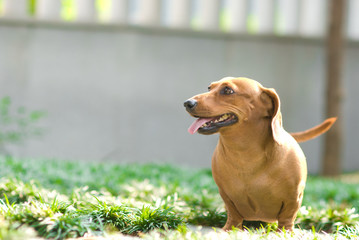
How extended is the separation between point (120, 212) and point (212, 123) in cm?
83

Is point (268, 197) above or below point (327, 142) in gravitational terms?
above

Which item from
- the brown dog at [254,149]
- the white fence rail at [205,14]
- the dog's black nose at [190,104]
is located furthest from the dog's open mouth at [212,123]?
the white fence rail at [205,14]

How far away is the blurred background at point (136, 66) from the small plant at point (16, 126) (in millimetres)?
36

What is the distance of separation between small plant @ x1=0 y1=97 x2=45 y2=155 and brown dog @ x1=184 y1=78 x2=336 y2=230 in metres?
7.18

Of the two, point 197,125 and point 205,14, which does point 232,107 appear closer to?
point 197,125

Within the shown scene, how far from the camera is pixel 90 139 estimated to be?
401 inches

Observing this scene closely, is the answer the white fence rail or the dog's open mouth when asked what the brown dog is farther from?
the white fence rail

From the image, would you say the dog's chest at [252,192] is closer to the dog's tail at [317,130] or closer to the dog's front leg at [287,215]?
the dog's front leg at [287,215]

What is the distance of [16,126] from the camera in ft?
32.7

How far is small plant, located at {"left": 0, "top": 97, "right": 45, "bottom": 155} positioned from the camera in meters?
9.15

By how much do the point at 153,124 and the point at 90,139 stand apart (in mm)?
1507

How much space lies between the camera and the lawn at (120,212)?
2398 mm

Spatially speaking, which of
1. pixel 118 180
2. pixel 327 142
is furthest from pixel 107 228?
pixel 327 142

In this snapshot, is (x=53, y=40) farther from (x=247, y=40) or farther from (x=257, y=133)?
(x=257, y=133)
